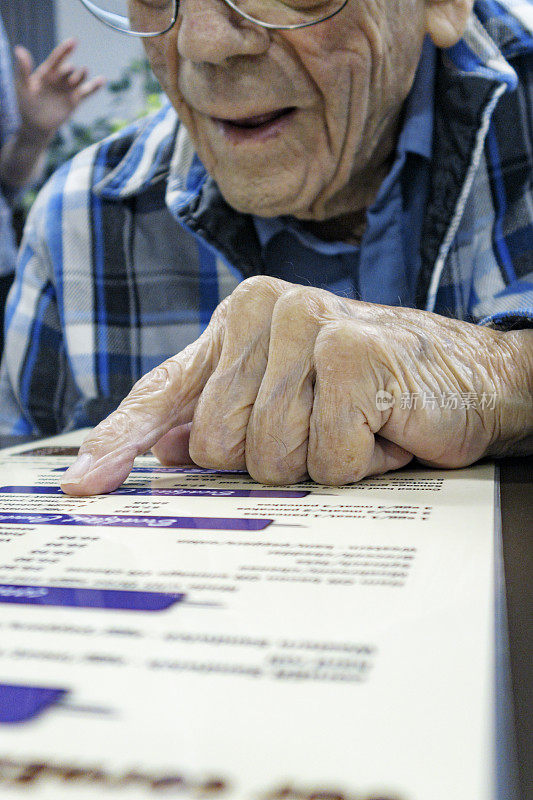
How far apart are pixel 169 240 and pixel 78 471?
0.80 metres

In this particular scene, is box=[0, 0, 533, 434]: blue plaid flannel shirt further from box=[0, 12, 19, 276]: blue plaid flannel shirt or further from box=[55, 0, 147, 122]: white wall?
box=[55, 0, 147, 122]: white wall

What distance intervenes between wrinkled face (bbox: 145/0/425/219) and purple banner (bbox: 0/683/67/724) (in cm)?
77

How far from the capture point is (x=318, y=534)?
0.39 metres

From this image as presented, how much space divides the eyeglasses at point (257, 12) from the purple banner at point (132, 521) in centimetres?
62

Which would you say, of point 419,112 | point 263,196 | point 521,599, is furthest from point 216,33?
point 521,599

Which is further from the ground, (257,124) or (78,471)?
(257,124)

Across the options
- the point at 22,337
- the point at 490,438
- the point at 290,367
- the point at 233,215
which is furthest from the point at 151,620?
the point at 22,337

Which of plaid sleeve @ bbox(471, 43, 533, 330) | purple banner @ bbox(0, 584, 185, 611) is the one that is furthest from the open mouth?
purple banner @ bbox(0, 584, 185, 611)

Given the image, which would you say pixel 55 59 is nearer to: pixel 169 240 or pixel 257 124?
pixel 169 240

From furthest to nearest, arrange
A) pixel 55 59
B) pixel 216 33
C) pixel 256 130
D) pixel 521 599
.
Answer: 1. pixel 55 59
2. pixel 256 130
3. pixel 216 33
4. pixel 521 599

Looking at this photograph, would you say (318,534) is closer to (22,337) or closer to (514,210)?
(514,210)

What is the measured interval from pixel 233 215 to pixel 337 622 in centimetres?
97

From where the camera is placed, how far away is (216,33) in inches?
32.8

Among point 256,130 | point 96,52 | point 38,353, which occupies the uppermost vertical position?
point 96,52
